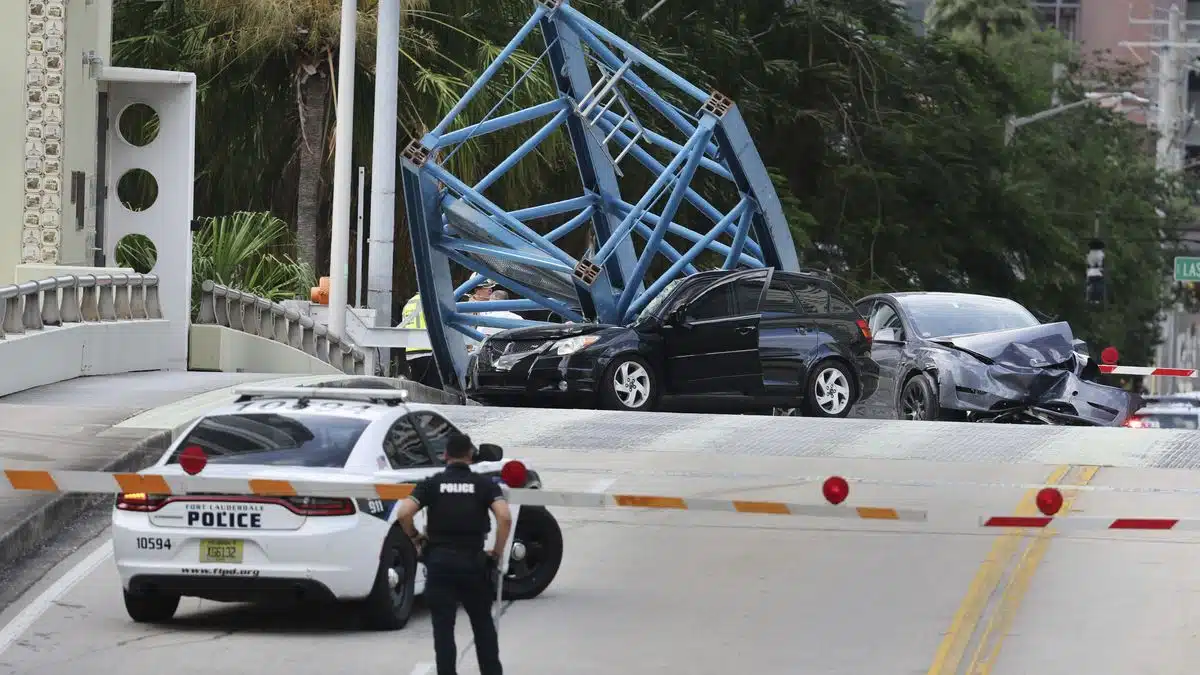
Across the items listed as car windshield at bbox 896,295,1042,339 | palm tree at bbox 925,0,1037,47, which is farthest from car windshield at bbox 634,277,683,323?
palm tree at bbox 925,0,1037,47

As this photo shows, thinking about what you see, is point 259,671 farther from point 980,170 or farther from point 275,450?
point 980,170

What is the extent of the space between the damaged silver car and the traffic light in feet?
83.8

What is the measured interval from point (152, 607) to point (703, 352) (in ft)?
36.6

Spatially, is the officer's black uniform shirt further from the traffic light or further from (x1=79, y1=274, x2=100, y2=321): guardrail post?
the traffic light

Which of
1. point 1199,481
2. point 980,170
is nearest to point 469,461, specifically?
point 1199,481

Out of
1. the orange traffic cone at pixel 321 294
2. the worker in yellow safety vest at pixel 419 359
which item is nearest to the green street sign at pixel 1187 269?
the orange traffic cone at pixel 321 294

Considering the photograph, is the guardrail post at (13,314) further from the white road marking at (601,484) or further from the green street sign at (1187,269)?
the green street sign at (1187,269)

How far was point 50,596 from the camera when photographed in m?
13.6

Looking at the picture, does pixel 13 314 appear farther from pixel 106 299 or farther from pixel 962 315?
pixel 962 315

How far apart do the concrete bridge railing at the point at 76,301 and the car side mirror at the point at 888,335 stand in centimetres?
857

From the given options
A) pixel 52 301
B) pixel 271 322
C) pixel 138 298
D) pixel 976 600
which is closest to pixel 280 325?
pixel 271 322

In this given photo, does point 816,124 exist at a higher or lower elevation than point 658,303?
higher

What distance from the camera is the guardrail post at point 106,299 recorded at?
82.0ft

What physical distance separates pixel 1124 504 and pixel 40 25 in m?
14.7
